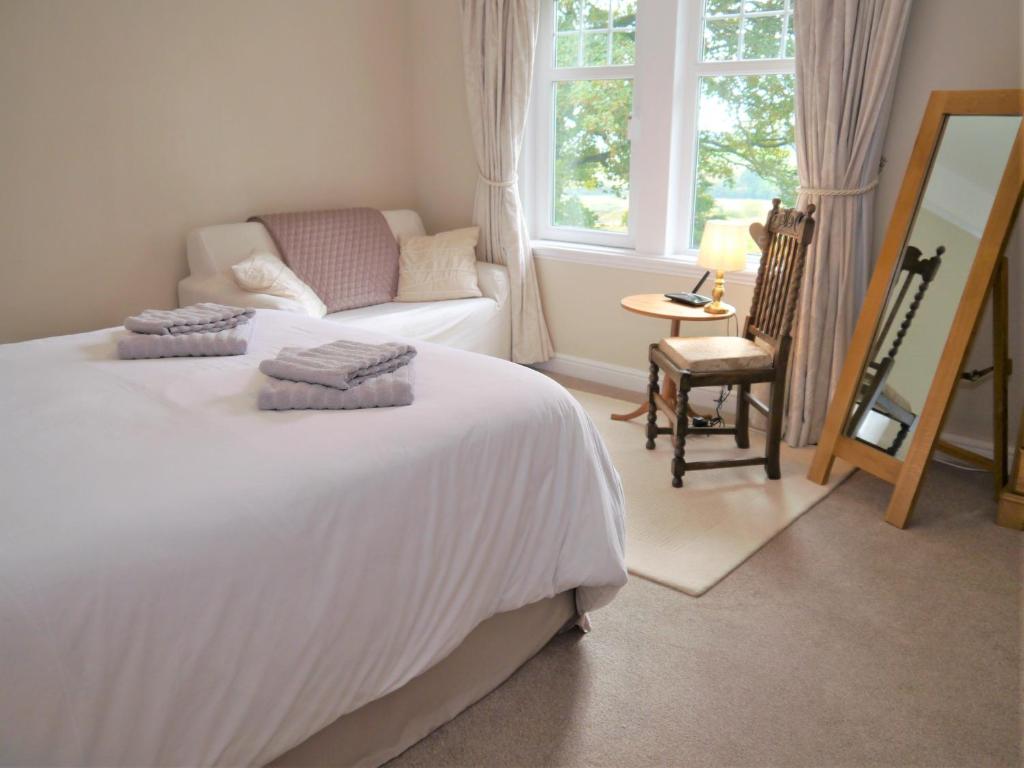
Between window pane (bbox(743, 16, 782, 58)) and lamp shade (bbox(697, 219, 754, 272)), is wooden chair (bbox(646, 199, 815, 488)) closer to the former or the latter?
lamp shade (bbox(697, 219, 754, 272))

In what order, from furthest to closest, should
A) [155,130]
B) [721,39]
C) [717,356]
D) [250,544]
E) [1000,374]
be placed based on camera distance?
[721,39] → [155,130] → [717,356] → [1000,374] → [250,544]

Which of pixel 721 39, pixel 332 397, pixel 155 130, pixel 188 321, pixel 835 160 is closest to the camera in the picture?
pixel 332 397

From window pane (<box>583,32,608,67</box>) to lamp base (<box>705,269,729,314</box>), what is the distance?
4.68 ft

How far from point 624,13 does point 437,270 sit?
1567mm

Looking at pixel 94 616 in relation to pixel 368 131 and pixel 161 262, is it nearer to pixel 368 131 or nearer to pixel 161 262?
pixel 161 262

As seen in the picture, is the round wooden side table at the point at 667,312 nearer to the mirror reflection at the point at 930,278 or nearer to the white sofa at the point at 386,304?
the mirror reflection at the point at 930,278

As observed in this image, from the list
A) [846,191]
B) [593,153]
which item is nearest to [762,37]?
[846,191]

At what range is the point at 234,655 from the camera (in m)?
1.37

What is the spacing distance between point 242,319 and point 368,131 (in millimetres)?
Result: 2317

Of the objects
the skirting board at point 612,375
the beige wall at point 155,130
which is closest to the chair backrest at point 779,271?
the skirting board at point 612,375

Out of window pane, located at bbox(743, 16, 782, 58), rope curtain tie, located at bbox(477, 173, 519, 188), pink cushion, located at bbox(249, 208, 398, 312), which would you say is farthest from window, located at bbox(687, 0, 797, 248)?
pink cushion, located at bbox(249, 208, 398, 312)

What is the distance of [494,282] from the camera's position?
14.1ft

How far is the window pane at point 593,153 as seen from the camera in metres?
4.19

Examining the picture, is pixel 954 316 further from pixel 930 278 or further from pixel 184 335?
pixel 184 335
